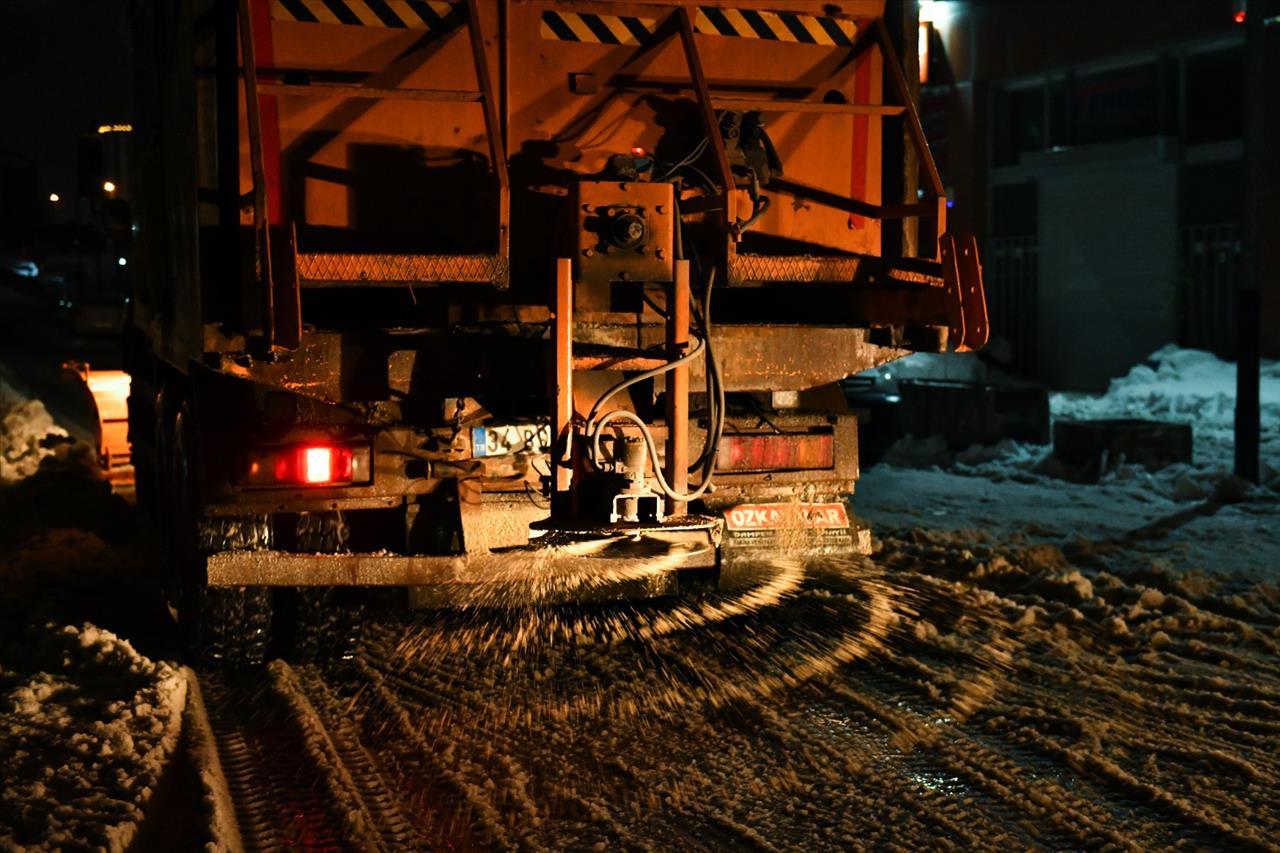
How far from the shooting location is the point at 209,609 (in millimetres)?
6348

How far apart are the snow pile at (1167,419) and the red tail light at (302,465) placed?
774 cm

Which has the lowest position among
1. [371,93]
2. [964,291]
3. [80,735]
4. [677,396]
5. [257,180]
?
[80,735]

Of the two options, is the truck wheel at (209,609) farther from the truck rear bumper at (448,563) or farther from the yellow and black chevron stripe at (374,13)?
the yellow and black chevron stripe at (374,13)

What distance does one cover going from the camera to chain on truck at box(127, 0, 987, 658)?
5688 millimetres

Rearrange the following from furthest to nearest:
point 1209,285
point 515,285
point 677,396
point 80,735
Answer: point 1209,285
point 515,285
point 677,396
point 80,735

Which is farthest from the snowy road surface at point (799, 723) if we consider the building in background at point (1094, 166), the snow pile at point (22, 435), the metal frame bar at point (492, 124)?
the building in background at point (1094, 166)

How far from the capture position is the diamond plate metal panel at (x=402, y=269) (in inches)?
214

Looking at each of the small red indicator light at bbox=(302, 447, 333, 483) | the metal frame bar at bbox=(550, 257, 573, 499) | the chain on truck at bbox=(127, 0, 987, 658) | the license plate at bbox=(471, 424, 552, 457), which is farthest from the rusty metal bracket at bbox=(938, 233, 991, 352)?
the small red indicator light at bbox=(302, 447, 333, 483)

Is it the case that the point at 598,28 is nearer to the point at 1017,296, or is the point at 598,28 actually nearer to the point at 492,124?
the point at 492,124

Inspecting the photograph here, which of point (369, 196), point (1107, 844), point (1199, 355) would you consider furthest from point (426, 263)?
point (1199, 355)

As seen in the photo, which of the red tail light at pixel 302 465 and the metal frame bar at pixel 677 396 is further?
the red tail light at pixel 302 465

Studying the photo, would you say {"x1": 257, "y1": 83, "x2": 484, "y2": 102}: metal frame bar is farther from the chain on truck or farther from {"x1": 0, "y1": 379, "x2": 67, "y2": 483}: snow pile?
{"x1": 0, "y1": 379, "x2": 67, "y2": 483}: snow pile

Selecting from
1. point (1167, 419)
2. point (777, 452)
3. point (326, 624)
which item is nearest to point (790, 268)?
point (777, 452)

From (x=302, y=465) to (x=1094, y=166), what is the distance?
2094 cm
